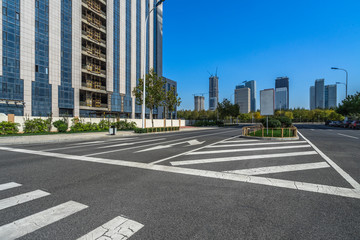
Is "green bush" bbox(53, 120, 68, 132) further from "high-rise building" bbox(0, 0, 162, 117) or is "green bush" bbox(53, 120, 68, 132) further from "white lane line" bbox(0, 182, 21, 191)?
"white lane line" bbox(0, 182, 21, 191)

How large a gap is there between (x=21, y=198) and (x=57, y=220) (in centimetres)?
136

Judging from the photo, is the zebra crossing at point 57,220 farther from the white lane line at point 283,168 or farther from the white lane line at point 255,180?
the white lane line at point 283,168

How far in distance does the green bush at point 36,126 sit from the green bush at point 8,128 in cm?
85

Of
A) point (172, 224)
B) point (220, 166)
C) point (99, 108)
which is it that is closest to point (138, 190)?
point (172, 224)

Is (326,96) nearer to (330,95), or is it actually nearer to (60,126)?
(330,95)

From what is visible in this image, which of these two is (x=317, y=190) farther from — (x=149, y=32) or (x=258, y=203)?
(x=149, y=32)

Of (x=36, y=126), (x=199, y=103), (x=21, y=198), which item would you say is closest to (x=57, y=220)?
(x=21, y=198)

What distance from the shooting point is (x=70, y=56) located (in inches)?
1373

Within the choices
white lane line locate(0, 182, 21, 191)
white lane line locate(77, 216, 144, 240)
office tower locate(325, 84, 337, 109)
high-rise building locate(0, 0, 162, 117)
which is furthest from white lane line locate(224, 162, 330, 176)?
office tower locate(325, 84, 337, 109)

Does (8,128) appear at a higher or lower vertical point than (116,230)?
higher

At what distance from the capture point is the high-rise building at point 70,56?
28.4 metres

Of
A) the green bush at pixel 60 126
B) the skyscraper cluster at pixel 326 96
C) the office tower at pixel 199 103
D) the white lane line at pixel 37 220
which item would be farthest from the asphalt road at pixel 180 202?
the skyscraper cluster at pixel 326 96

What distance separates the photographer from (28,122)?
17625 mm

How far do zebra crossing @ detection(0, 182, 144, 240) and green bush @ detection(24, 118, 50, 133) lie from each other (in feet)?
62.3
